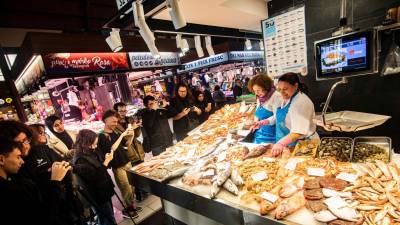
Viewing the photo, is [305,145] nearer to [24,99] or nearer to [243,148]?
[243,148]

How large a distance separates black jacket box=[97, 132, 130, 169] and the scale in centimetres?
351

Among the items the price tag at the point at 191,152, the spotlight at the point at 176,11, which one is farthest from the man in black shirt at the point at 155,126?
the spotlight at the point at 176,11

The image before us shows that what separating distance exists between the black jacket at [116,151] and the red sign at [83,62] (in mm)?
2757

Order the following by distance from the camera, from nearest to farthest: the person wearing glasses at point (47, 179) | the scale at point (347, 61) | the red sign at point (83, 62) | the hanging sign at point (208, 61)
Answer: the scale at point (347, 61) < the person wearing glasses at point (47, 179) < the red sign at point (83, 62) < the hanging sign at point (208, 61)

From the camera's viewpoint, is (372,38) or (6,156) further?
(6,156)

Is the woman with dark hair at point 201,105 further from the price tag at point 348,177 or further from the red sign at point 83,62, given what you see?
the price tag at point 348,177

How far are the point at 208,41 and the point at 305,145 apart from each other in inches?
138

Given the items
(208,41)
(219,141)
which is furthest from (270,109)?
(208,41)

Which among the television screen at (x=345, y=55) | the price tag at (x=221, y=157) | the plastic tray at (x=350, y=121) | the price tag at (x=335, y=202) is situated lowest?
the price tag at (x=221, y=157)

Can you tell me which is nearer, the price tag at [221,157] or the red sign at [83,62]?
the price tag at [221,157]

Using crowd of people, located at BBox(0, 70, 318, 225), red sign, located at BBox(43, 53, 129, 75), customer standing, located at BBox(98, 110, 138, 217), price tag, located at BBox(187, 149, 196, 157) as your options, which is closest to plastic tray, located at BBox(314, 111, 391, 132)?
crowd of people, located at BBox(0, 70, 318, 225)

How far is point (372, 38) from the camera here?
1.97 meters

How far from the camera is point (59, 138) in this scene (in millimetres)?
4594

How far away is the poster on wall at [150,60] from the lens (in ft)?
23.4
